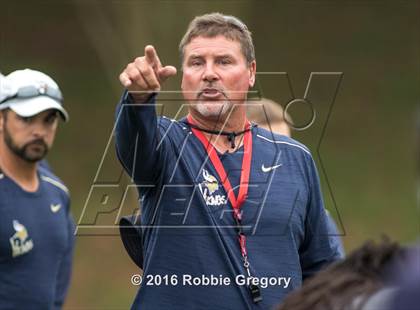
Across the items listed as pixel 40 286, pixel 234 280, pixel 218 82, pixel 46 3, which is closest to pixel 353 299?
pixel 234 280

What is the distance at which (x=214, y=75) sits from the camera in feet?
14.7

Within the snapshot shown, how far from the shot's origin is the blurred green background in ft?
40.9

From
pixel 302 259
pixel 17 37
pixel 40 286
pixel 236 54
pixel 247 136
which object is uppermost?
pixel 236 54

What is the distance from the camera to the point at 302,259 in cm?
464

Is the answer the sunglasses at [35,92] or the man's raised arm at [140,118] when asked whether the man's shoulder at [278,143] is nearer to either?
the man's raised arm at [140,118]

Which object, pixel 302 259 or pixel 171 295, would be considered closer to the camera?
pixel 171 295

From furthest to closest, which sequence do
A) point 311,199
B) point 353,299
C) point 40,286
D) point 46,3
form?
1. point 46,3
2. point 40,286
3. point 311,199
4. point 353,299

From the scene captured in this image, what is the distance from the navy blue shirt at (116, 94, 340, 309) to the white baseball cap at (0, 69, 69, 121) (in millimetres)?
1609

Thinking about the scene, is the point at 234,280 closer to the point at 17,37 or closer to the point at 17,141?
the point at 17,141

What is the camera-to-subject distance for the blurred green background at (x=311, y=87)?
1246 centimetres

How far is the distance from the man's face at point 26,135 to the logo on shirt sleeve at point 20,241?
1.26 feet

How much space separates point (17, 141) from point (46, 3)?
805 cm

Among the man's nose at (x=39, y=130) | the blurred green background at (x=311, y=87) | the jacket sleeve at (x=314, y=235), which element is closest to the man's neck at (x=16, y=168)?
the man's nose at (x=39, y=130)

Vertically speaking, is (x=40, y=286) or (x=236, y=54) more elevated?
(x=236, y=54)
